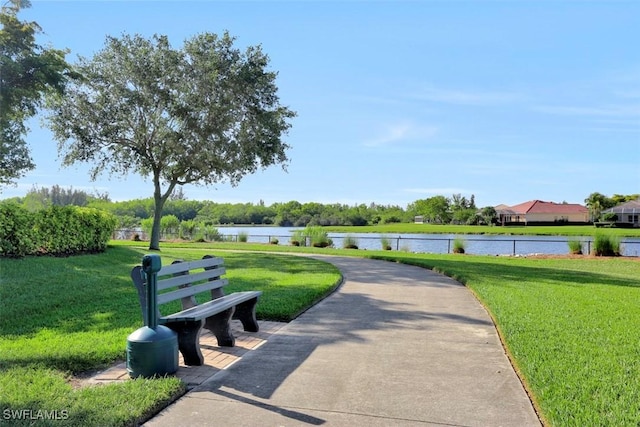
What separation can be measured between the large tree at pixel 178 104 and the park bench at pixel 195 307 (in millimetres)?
15932

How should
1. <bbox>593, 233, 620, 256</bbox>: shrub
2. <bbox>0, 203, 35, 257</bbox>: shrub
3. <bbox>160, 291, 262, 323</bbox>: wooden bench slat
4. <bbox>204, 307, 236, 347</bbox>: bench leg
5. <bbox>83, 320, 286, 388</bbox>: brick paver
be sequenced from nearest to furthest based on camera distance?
<bbox>83, 320, 286, 388</bbox>: brick paver < <bbox>160, 291, 262, 323</bbox>: wooden bench slat < <bbox>204, 307, 236, 347</bbox>: bench leg < <bbox>0, 203, 35, 257</bbox>: shrub < <bbox>593, 233, 620, 256</bbox>: shrub

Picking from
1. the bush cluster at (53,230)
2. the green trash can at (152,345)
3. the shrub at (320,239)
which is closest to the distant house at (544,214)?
the shrub at (320,239)

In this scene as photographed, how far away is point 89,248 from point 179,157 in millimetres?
8559

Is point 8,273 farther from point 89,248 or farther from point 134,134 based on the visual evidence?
point 134,134

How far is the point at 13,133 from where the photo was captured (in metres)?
22.5

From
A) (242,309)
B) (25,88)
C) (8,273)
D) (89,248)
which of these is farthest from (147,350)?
(25,88)

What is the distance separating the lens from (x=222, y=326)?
5410 millimetres

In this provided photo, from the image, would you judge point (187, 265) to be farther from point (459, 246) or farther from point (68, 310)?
point (459, 246)

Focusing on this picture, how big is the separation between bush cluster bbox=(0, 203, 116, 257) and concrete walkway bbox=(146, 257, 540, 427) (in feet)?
25.5

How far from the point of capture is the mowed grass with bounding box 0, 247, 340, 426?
11.5 feet

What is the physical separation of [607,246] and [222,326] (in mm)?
20389

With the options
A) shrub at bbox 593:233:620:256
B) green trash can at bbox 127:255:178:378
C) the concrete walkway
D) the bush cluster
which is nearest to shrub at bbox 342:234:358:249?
shrub at bbox 593:233:620:256

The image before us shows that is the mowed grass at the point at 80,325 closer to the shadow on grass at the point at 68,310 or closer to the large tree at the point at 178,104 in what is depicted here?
the shadow on grass at the point at 68,310

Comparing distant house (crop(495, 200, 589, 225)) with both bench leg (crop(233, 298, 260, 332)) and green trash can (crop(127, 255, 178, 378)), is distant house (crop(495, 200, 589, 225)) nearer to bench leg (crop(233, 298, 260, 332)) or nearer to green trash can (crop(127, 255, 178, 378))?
bench leg (crop(233, 298, 260, 332))
